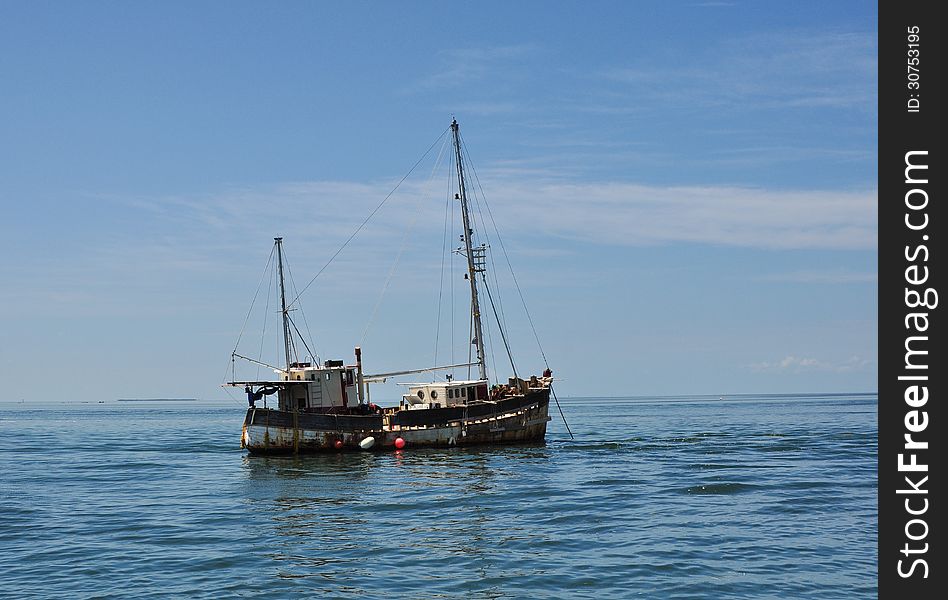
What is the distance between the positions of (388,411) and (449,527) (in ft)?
98.0

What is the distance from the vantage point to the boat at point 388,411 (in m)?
56.5

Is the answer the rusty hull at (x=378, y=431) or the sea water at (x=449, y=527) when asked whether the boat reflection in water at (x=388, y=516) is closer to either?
the sea water at (x=449, y=527)

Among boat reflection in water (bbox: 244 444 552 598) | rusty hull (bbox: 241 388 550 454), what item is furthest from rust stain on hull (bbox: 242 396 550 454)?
boat reflection in water (bbox: 244 444 552 598)

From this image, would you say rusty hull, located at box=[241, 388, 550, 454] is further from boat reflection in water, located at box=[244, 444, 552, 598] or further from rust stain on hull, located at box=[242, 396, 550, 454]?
boat reflection in water, located at box=[244, 444, 552, 598]

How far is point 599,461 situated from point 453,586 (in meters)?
32.6

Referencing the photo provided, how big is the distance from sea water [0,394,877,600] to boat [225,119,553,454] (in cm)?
134

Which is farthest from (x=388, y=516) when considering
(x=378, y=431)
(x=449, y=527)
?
(x=378, y=431)

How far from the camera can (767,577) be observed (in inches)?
944

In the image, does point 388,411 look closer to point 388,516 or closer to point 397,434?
point 397,434

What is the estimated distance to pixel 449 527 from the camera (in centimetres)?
3175

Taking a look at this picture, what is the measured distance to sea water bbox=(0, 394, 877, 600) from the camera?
931 inches

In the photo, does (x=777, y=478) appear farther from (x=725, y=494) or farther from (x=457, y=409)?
(x=457, y=409)

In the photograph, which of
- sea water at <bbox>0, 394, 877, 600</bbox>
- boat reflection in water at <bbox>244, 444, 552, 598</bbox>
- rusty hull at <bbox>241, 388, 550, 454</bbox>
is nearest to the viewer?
sea water at <bbox>0, 394, 877, 600</bbox>
